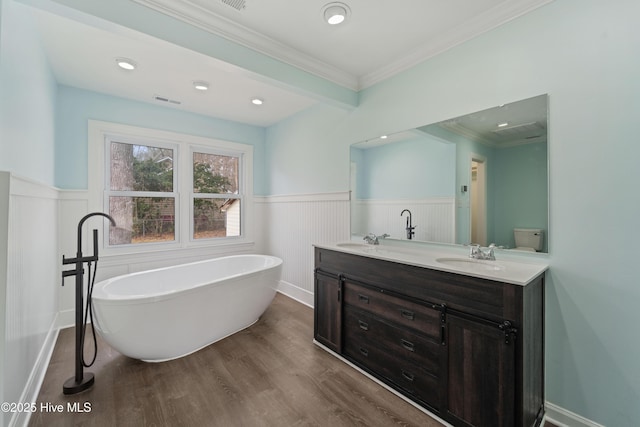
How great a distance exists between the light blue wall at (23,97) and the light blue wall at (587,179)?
285 cm

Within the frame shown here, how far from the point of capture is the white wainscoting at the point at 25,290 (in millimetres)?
1344

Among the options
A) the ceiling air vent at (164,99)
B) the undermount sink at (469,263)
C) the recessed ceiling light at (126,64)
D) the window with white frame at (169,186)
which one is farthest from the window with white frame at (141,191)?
the undermount sink at (469,263)

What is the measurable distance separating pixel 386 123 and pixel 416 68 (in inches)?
20.0

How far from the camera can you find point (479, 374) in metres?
1.46

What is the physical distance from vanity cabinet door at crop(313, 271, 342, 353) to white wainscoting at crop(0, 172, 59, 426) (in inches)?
76.3

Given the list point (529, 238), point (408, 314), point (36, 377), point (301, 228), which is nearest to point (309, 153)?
point (301, 228)

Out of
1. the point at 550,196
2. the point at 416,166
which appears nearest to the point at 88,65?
the point at 416,166

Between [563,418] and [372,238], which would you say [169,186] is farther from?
[563,418]

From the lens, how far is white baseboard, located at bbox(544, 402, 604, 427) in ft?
5.02

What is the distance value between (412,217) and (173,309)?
6.99ft

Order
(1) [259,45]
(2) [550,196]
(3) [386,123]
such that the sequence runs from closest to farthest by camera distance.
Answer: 1. (2) [550,196]
2. (1) [259,45]
3. (3) [386,123]

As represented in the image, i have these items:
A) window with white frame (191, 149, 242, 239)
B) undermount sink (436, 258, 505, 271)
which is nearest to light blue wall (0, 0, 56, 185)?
window with white frame (191, 149, 242, 239)

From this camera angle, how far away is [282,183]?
4.07 m

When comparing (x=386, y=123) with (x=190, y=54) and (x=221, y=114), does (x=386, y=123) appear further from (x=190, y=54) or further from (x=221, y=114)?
(x=221, y=114)
